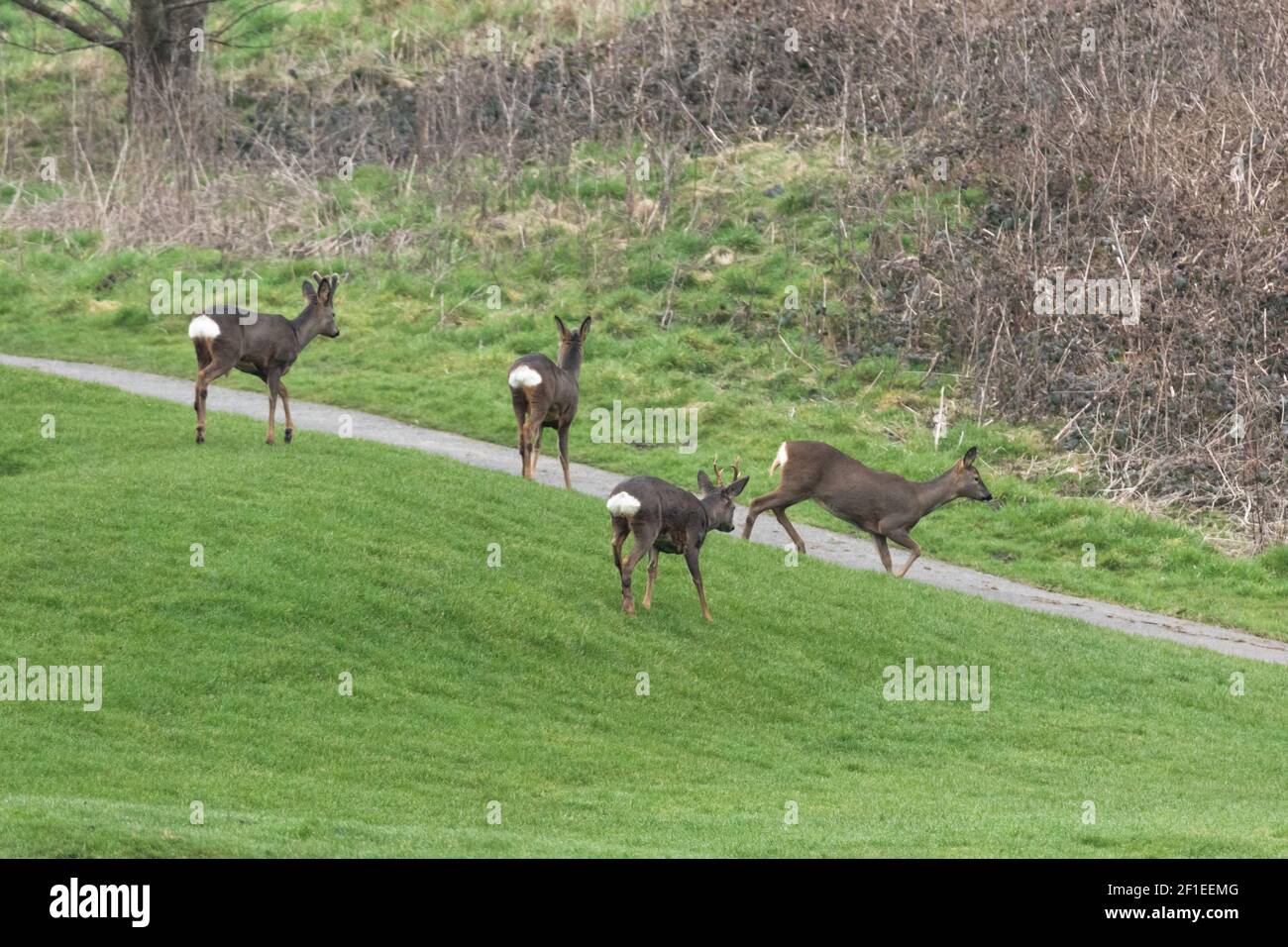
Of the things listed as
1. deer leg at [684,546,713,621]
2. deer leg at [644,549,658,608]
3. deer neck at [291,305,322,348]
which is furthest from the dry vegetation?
deer neck at [291,305,322,348]

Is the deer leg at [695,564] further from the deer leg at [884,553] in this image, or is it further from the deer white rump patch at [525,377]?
the deer leg at [884,553]

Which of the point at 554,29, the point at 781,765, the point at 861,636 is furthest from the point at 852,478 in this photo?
the point at 554,29

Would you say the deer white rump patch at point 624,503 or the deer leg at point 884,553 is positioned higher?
the deer white rump patch at point 624,503

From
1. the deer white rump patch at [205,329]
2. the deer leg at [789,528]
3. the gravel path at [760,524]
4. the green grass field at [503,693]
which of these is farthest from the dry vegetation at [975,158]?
the deer white rump patch at [205,329]

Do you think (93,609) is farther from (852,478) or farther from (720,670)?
(852,478)

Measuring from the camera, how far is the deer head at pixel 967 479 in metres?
22.5

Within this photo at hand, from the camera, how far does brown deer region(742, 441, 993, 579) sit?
71.8 ft

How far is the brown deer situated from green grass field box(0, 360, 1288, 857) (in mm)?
901

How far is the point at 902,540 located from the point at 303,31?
28.8m

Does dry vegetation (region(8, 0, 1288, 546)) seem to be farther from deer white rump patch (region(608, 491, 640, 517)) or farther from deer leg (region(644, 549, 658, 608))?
deer white rump patch (region(608, 491, 640, 517))

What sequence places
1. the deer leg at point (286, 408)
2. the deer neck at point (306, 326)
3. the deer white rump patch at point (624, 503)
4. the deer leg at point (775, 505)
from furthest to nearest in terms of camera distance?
the deer leg at point (775, 505), the deer neck at point (306, 326), the deer leg at point (286, 408), the deer white rump patch at point (624, 503)

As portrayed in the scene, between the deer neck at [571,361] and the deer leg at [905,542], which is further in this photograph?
the deer neck at [571,361]

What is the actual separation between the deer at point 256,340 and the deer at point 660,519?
462 cm

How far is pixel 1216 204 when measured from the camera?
31047mm
